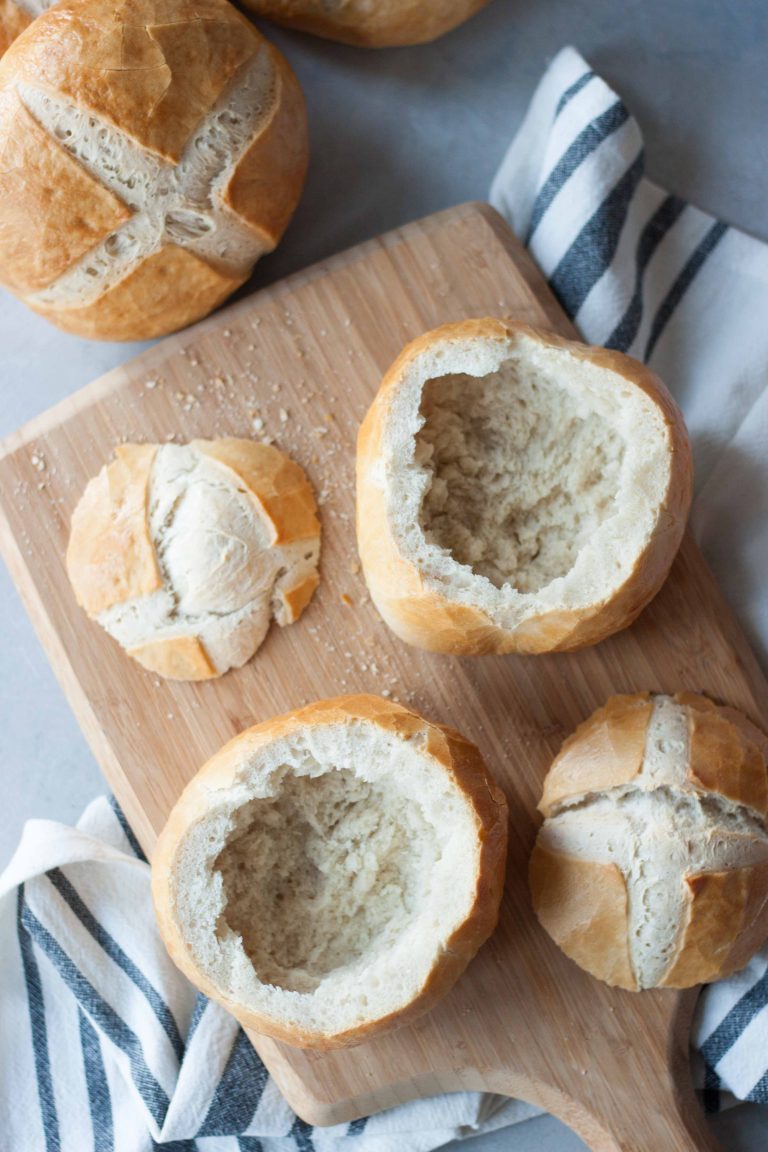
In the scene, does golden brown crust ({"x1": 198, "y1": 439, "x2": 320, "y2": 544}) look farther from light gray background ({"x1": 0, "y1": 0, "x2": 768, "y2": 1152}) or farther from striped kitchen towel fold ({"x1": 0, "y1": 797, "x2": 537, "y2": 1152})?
striped kitchen towel fold ({"x1": 0, "y1": 797, "x2": 537, "y2": 1152})

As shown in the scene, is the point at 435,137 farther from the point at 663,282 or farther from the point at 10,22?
the point at 10,22

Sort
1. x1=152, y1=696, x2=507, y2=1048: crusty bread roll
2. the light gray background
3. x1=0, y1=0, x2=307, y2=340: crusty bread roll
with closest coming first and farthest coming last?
1. x1=152, y1=696, x2=507, y2=1048: crusty bread roll
2. x1=0, y1=0, x2=307, y2=340: crusty bread roll
3. the light gray background

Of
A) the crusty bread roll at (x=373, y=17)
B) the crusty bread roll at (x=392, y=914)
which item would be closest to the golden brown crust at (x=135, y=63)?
the crusty bread roll at (x=373, y=17)

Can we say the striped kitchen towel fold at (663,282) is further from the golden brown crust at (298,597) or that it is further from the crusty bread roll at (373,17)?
the golden brown crust at (298,597)

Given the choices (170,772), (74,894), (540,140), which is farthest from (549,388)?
(74,894)

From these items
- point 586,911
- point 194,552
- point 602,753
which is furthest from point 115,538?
point 586,911

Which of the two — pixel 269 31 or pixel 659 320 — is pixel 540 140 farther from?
pixel 269 31

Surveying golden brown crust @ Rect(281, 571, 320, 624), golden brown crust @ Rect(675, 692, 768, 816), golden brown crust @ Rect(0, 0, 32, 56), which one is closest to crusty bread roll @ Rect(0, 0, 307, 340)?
golden brown crust @ Rect(0, 0, 32, 56)
